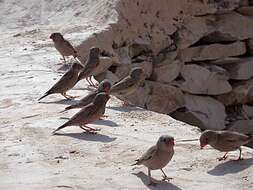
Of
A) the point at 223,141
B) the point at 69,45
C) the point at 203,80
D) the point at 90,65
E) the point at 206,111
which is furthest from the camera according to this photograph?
the point at 203,80

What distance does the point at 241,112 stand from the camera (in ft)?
38.1

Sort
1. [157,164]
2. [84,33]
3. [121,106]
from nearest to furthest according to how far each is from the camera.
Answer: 1. [157,164]
2. [121,106]
3. [84,33]

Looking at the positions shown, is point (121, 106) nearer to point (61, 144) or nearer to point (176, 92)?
point (61, 144)

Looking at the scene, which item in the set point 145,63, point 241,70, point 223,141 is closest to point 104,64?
point 145,63

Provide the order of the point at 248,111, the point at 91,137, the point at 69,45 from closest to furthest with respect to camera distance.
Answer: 1. the point at 91,137
2. the point at 69,45
3. the point at 248,111

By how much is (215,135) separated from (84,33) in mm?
4944

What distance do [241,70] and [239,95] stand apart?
453 millimetres

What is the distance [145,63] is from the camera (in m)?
11.0

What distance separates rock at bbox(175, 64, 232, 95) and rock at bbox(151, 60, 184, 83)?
144mm

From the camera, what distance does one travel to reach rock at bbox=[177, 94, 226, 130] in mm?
11125

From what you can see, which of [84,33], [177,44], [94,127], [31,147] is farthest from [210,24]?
[31,147]

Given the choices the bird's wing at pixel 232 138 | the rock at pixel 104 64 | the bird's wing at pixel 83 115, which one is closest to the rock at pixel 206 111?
the rock at pixel 104 64

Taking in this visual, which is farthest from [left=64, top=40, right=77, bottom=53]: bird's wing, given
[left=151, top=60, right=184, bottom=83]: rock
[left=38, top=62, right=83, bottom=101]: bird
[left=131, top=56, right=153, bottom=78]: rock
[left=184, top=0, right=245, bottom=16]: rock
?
[left=184, top=0, right=245, bottom=16]: rock

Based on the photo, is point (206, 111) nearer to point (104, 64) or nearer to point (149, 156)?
point (104, 64)
